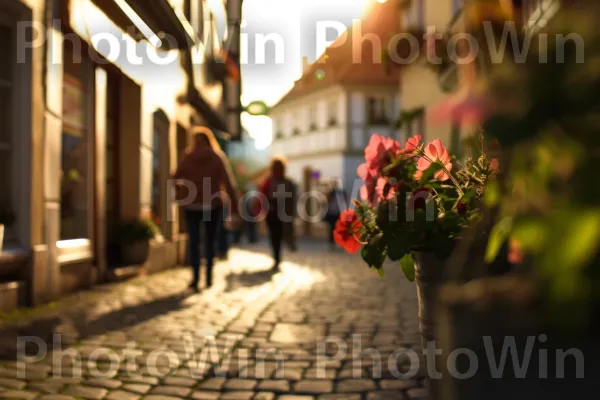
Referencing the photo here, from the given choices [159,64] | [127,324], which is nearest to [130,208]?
[159,64]

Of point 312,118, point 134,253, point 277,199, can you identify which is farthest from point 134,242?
point 312,118

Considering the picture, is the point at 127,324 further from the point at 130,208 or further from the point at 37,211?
the point at 130,208

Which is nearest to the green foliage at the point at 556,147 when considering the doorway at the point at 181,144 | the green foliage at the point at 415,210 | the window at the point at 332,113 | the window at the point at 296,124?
the green foliage at the point at 415,210

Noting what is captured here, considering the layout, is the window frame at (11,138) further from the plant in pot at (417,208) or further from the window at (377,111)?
the window at (377,111)

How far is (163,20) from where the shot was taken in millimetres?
9086

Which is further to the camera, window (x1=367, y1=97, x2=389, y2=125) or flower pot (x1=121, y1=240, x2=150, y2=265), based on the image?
window (x1=367, y1=97, x2=389, y2=125)

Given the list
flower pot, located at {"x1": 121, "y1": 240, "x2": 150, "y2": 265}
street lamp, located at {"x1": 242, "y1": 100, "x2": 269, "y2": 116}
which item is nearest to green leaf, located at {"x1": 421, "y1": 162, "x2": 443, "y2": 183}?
flower pot, located at {"x1": 121, "y1": 240, "x2": 150, "y2": 265}

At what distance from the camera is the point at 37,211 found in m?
6.03

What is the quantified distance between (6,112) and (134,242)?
3.03 meters

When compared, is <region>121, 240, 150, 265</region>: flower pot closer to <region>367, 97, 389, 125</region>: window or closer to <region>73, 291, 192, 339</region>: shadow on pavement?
<region>73, 291, 192, 339</region>: shadow on pavement

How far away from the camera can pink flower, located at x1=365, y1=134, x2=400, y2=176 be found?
216 centimetres

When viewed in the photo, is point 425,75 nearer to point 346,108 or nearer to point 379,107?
point 346,108

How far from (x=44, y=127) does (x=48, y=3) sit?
3.80ft

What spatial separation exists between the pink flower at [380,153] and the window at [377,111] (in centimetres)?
2900
